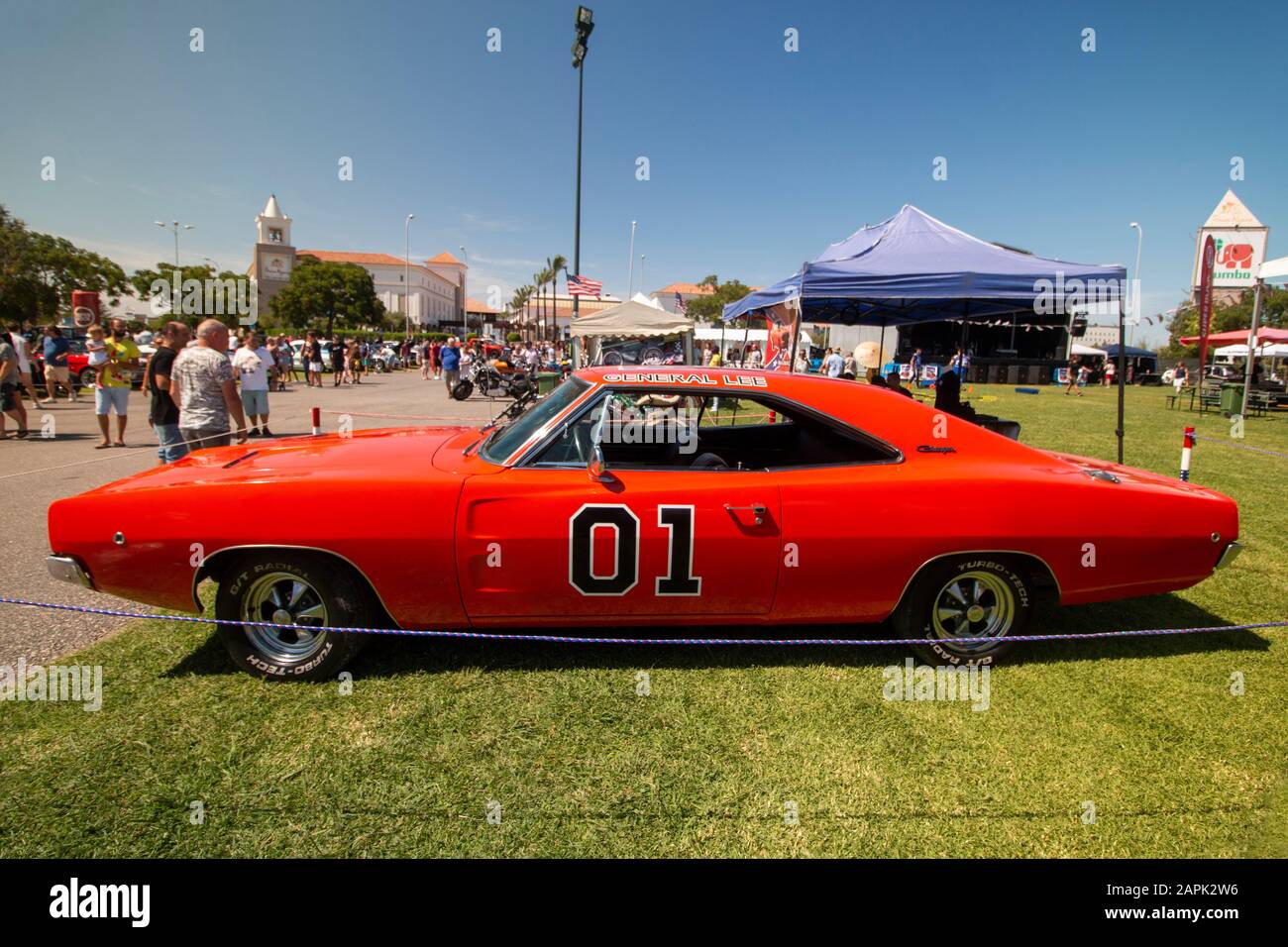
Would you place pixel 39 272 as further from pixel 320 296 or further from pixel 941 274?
pixel 320 296

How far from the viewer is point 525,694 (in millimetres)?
2871

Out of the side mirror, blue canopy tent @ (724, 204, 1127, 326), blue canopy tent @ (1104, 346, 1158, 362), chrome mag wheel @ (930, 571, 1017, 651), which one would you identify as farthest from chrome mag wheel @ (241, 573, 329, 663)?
blue canopy tent @ (1104, 346, 1158, 362)

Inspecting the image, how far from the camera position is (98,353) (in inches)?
340

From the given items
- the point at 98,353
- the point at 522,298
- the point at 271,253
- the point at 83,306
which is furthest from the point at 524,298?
the point at 98,353

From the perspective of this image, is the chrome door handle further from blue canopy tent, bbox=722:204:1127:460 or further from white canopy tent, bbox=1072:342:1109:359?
white canopy tent, bbox=1072:342:1109:359

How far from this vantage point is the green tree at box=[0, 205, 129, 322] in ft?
90.7

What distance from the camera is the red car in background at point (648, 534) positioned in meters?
2.76

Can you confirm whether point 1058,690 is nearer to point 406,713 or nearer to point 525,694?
point 525,694

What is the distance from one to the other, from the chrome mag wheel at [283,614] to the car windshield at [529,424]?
1013 millimetres

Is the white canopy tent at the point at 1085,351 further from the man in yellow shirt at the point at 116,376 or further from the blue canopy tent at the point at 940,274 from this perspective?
the man in yellow shirt at the point at 116,376

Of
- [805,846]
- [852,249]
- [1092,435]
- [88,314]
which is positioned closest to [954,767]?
[805,846]

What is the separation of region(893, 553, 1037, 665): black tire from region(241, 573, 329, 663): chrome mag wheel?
279 cm

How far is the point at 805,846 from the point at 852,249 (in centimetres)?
791
